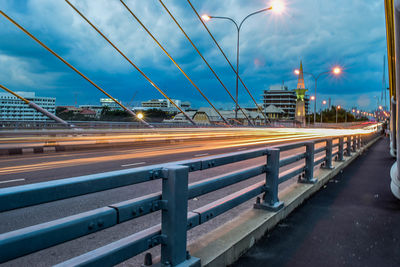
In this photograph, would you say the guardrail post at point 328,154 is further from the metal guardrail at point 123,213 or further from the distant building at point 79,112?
the distant building at point 79,112

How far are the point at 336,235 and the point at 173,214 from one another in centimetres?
261

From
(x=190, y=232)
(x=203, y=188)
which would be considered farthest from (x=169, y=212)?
(x=190, y=232)

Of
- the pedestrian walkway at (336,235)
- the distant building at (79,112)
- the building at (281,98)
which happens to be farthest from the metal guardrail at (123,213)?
the building at (281,98)

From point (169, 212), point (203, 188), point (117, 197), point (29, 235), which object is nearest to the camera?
point (29, 235)

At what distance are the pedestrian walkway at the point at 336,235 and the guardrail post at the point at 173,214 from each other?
36.5 inches

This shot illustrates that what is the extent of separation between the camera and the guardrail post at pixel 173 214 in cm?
249

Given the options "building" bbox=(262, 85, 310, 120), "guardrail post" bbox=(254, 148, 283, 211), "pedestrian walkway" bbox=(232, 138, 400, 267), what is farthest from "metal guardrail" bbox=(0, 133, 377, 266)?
"building" bbox=(262, 85, 310, 120)

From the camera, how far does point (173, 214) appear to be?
8.17 feet

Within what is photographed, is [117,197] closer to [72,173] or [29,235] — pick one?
[72,173]

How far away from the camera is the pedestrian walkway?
3414mm

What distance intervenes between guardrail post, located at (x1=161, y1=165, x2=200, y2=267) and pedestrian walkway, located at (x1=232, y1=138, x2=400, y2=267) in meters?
0.93

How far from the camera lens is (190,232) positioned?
4.23 m

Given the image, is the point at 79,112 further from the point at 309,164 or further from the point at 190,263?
the point at 190,263

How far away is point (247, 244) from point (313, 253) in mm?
719
